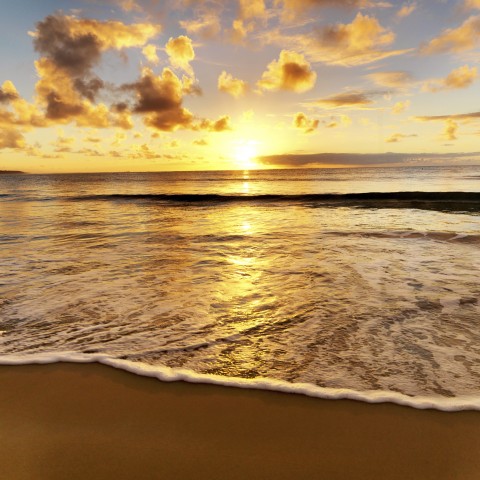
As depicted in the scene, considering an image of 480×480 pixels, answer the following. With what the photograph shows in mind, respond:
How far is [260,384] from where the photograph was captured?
3215 mm

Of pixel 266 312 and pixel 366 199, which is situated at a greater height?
pixel 266 312

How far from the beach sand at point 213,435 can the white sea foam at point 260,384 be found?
0.22ft

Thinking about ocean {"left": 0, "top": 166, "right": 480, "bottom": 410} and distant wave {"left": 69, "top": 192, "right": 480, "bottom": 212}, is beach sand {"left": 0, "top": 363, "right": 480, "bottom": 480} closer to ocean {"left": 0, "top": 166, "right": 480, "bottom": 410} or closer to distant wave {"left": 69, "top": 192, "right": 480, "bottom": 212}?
ocean {"left": 0, "top": 166, "right": 480, "bottom": 410}

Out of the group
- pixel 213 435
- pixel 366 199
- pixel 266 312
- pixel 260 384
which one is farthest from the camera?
pixel 366 199

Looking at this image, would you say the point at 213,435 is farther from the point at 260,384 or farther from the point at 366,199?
the point at 366,199

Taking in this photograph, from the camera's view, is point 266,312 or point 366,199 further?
point 366,199

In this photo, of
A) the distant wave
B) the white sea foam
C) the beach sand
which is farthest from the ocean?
the distant wave

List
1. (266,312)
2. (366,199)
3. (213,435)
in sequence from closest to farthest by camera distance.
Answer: (213,435), (266,312), (366,199)

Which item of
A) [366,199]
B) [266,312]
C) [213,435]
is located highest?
[213,435]

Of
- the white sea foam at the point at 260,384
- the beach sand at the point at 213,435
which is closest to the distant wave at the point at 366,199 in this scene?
the white sea foam at the point at 260,384

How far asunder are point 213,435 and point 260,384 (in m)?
0.70

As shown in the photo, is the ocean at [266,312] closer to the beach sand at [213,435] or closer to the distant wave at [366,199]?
the beach sand at [213,435]

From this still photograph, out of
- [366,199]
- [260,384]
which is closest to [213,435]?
[260,384]

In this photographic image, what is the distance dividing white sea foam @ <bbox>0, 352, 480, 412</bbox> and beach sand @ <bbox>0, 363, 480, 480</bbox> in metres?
0.07
